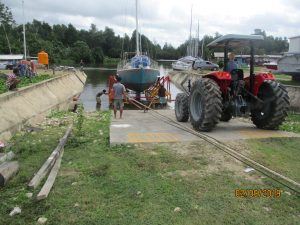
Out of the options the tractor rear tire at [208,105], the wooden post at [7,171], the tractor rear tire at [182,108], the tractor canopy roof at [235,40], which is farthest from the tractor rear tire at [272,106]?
the wooden post at [7,171]

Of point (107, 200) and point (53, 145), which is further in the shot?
point (53, 145)

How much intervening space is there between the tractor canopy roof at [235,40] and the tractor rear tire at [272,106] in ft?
4.04

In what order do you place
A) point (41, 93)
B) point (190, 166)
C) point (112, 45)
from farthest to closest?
point (112, 45), point (41, 93), point (190, 166)

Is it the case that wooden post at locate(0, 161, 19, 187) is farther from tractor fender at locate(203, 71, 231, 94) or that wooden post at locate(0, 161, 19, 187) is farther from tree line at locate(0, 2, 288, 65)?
tree line at locate(0, 2, 288, 65)

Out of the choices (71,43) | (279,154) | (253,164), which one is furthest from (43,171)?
(71,43)

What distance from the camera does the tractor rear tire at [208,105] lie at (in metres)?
10.7

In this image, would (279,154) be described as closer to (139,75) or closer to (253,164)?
(253,164)

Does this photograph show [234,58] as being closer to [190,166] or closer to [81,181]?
[190,166]

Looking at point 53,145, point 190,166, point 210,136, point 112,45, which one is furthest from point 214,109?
point 112,45

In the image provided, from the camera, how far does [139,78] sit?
3072cm

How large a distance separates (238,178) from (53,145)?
507cm

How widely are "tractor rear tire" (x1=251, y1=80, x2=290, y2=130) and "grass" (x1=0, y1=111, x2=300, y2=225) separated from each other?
3092mm

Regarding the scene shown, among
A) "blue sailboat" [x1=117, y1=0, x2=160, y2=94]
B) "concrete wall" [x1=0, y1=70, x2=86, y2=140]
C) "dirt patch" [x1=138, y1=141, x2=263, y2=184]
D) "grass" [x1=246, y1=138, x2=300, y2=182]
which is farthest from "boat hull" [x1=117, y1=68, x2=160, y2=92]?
"dirt patch" [x1=138, y1=141, x2=263, y2=184]

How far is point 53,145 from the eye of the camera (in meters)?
10.3
